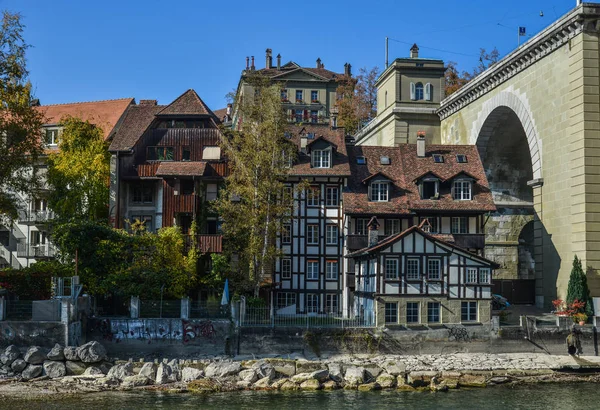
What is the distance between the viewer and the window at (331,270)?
46656 mm

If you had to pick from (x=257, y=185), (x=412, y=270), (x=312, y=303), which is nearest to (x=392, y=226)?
(x=412, y=270)

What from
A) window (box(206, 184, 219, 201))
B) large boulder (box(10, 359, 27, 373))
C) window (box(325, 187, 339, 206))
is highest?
window (box(206, 184, 219, 201))

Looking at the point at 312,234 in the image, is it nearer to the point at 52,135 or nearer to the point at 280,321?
the point at 280,321

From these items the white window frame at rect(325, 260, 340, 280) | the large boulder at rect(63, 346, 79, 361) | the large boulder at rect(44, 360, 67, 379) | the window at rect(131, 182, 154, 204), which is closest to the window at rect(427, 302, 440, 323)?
the white window frame at rect(325, 260, 340, 280)

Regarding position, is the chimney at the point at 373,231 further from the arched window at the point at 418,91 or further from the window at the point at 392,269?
the arched window at the point at 418,91

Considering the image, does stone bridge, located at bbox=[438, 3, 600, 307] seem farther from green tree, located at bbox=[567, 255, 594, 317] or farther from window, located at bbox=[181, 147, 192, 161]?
window, located at bbox=[181, 147, 192, 161]

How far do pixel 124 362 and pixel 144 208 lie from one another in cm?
1503

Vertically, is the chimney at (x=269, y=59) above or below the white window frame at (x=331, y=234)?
above

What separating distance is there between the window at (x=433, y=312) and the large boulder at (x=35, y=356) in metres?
19.1

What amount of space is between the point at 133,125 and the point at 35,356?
68.8 feet

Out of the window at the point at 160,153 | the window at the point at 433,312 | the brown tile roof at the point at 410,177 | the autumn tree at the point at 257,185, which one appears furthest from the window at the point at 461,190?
the window at the point at 160,153

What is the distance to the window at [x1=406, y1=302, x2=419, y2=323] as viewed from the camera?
3941 cm

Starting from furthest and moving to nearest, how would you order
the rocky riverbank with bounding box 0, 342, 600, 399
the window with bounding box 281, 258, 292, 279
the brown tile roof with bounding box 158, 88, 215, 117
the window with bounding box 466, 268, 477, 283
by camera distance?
1. the brown tile roof with bounding box 158, 88, 215, 117
2. the window with bounding box 281, 258, 292, 279
3. the window with bounding box 466, 268, 477, 283
4. the rocky riverbank with bounding box 0, 342, 600, 399

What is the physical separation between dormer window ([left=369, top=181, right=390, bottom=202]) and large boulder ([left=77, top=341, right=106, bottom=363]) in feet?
61.5
